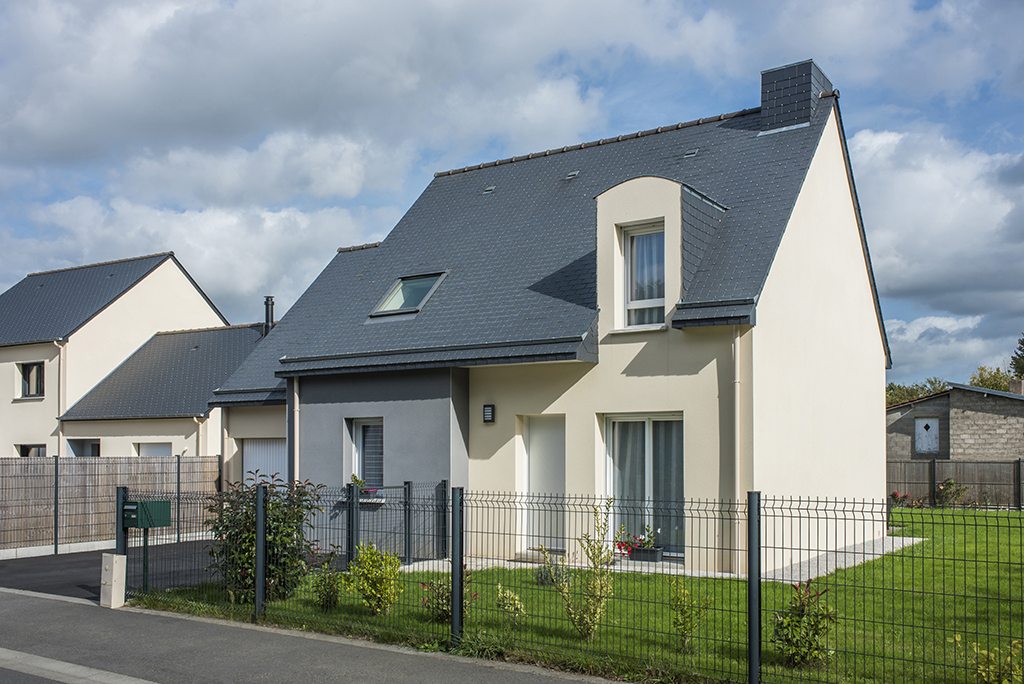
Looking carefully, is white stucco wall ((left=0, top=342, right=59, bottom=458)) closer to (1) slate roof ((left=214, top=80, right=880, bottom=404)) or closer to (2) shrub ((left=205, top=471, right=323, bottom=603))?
(1) slate roof ((left=214, top=80, right=880, bottom=404))

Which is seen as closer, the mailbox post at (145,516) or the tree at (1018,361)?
the mailbox post at (145,516)

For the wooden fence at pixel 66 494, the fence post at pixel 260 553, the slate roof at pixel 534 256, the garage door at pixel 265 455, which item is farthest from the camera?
the garage door at pixel 265 455

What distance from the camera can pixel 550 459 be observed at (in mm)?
13930

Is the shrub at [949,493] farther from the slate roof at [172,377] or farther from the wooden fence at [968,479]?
the slate roof at [172,377]

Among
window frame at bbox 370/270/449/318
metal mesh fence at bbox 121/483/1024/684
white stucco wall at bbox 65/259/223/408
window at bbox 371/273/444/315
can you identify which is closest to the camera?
metal mesh fence at bbox 121/483/1024/684

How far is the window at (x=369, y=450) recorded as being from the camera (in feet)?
50.4

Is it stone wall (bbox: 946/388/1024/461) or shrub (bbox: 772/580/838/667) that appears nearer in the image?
shrub (bbox: 772/580/838/667)

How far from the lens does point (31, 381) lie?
87.5ft

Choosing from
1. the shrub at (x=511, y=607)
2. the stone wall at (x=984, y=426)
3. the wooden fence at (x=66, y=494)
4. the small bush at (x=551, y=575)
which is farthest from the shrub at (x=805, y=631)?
the stone wall at (x=984, y=426)

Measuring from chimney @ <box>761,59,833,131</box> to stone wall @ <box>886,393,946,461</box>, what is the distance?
15676 mm

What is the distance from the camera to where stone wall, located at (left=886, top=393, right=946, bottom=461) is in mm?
27125

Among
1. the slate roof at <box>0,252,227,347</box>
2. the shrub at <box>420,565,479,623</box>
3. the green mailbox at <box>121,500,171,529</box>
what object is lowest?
the shrub at <box>420,565,479,623</box>

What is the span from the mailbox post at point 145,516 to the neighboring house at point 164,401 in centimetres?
1074

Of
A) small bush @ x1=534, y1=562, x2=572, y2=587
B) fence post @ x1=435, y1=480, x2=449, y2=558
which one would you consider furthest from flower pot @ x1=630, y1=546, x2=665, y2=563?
small bush @ x1=534, y1=562, x2=572, y2=587
